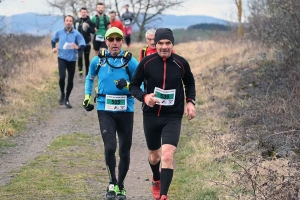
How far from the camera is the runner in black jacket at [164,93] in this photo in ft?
20.5

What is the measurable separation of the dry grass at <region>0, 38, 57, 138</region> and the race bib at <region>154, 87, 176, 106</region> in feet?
17.1

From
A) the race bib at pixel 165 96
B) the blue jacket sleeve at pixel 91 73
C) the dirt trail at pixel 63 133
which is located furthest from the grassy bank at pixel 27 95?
the race bib at pixel 165 96

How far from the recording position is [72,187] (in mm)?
7527

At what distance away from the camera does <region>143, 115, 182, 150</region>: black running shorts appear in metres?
6.32

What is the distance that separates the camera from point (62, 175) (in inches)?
321

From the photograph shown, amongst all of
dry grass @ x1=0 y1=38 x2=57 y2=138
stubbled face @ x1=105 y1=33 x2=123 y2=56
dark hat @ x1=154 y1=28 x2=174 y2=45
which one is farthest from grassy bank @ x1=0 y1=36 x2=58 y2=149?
dark hat @ x1=154 y1=28 x2=174 y2=45

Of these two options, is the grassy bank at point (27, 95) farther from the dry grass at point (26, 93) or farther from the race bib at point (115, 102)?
the race bib at point (115, 102)

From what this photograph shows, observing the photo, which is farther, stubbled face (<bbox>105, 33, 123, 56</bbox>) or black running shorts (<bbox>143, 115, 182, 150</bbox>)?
stubbled face (<bbox>105, 33, 123, 56</bbox>)

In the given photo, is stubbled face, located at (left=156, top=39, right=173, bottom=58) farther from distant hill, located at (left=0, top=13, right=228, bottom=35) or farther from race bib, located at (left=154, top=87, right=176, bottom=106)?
distant hill, located at (left=0, top=13, right=228, bottom=35)

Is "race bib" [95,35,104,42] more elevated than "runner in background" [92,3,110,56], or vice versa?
"runner in background" [92,3,110,56]

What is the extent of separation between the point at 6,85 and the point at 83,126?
3449mm

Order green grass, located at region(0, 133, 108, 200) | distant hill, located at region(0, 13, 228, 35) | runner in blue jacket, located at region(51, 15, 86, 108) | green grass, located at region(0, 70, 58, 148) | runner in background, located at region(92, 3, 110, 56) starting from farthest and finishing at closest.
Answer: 1. runner in background, located at region(92, 3, 110, 56)
2. distant hill, located at region(0, 13, 228, 35)
3. runner in blue jacket, located at region(51, 15, 86, 108)
4. green grass, located at region(0, 70, 58, 148)
5. green grass, located at region(0, 133, 108, 200)

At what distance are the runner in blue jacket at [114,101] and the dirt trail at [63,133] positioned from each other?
0.47 metres

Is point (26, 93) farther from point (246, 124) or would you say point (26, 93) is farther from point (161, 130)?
point (161, 130)
